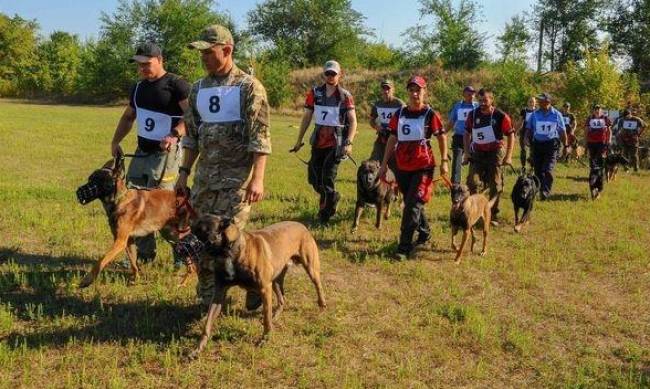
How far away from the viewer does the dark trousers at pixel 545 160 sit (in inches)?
444

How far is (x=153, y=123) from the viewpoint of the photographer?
5.69 meters

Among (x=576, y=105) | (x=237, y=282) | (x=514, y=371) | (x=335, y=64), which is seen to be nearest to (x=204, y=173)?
(x=237, y=282)

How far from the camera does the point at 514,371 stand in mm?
4293

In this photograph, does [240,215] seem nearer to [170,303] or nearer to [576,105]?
[170,303]

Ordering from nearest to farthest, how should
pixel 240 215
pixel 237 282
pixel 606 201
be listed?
pixel 237 282, pixel 240 215, pixel 606 201

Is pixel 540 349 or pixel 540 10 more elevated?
pixel 540 10

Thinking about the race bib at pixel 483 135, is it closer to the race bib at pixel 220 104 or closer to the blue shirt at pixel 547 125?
the blue shirt at pixel 547 125

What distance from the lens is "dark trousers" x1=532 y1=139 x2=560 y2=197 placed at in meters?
11.3

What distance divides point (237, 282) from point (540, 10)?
55354mm

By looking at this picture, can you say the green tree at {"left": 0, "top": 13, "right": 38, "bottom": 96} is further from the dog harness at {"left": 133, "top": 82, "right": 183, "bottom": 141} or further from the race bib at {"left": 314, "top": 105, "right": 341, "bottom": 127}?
the dog harness at {"left": 133, "top": 82, "right": 183, "bottom": 141}

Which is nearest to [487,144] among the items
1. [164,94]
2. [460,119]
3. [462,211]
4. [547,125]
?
[462,211]

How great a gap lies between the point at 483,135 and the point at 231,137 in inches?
212

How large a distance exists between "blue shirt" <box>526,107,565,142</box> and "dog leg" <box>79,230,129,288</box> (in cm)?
881

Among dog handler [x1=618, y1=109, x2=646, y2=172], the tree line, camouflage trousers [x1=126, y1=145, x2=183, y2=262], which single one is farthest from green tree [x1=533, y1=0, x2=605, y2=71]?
camouflage trousers [x1=126, y1=145, x2=183, y2=262]
